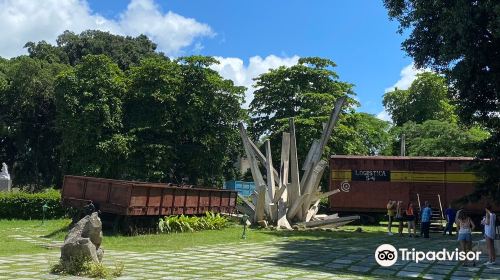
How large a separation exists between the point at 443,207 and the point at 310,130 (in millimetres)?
10810

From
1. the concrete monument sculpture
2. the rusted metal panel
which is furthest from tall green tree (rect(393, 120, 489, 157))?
the rusted metal panel

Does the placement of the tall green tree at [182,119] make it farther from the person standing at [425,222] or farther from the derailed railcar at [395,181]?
the person standing at [425,222]

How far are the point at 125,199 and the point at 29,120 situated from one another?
24932 mm

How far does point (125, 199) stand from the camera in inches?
627

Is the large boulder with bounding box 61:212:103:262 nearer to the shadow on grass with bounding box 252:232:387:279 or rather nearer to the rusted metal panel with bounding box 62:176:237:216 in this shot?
the shadow on grass with bounding box 252:232:387:279

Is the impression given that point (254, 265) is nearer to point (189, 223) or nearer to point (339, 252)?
point (339, 252)

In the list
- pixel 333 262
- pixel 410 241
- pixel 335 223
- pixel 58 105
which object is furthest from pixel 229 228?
pixel 58 105

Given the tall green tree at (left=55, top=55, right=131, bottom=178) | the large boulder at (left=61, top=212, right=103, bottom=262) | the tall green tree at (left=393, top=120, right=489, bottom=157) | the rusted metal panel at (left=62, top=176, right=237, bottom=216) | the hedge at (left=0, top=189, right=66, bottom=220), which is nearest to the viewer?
the large boulder at (left=61, top=212, right=103, bottom=262)

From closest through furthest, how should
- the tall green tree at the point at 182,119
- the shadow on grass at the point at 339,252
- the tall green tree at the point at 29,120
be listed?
the shadow on grass at the point at 339,252, the tall green tree at the point at 182,119, the tall green tree at the point at 29,120

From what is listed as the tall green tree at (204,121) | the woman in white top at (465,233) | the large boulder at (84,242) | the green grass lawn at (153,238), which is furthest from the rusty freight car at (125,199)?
the tall green tree at (204,121)

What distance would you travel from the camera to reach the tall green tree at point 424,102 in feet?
165

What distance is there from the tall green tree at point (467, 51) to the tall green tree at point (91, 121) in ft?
65.7

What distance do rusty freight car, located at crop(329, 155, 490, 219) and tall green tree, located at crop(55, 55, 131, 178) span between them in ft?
44.5

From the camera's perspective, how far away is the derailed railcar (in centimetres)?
2431
